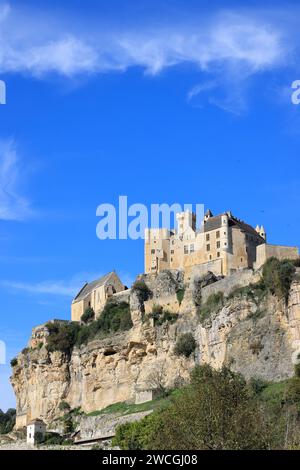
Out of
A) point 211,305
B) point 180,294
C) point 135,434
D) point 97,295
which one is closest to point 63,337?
point 97,295

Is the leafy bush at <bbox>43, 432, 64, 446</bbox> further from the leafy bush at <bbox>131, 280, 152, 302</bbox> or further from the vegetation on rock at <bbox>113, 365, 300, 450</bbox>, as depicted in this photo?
the vegetation on rock at <bbox>113, 365, 300, 450</bbox>

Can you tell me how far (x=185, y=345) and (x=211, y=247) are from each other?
10.4m

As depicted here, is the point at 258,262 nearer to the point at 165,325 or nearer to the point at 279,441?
the point at 165,325

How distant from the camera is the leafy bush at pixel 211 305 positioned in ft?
224

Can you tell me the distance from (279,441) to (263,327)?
685 inches

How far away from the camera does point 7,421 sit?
343ft

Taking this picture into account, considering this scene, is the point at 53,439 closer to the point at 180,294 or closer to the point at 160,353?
the point at 160,353

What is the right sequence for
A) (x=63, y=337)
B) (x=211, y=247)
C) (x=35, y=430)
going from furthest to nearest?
(x=63, y=337) < (x=211, y=247) < (x=35, y=430)

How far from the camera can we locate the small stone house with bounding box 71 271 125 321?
8356cm

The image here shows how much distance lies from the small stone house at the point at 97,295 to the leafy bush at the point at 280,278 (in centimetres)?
2164

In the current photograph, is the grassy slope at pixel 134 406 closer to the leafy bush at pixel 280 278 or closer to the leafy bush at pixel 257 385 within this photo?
the leafy bush at pixel 257 385
